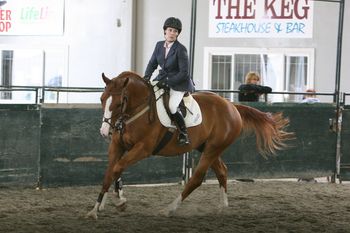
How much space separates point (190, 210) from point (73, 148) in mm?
2228

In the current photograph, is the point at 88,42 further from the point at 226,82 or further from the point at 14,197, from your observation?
the point at 14,197

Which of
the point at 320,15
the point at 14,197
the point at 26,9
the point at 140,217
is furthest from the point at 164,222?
the point at 26,9

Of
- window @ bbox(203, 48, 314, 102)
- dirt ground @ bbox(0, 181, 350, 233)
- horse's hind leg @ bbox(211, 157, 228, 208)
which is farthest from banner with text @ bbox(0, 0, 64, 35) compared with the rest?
horse's hind leg @ bbox(211, 157, 228, 208)

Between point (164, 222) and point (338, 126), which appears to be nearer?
point (164, 222)

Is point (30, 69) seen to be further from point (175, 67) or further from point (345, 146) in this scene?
point (175, 67)

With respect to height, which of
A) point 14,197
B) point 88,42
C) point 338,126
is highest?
point 88,42

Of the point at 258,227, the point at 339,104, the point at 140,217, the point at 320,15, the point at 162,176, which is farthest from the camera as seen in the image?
the point at 320,15

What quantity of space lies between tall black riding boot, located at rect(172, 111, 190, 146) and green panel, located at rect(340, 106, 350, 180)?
13.0ft

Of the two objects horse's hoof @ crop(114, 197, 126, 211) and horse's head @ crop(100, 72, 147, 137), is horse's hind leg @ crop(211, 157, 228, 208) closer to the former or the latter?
horse's hoof @ crop(114, 197, 126, 211)

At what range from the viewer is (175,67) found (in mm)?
6449

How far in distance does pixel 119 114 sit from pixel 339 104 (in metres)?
4.79

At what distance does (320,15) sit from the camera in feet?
46.4

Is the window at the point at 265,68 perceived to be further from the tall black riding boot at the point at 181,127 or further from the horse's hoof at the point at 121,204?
the horse's hoof at the point at 121,204

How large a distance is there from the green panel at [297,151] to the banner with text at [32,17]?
885cm
